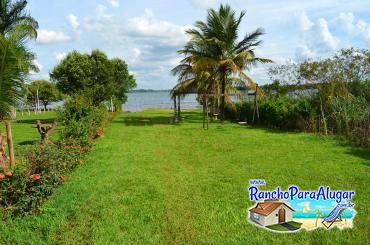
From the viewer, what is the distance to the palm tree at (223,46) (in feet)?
59.5

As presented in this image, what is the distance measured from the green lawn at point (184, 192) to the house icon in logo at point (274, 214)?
206mm

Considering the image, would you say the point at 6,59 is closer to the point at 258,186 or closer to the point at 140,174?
the point at 140,174

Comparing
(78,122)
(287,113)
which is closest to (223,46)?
(287,113)

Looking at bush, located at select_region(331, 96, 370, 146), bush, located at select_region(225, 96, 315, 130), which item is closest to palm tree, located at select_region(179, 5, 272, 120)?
bush, located at select_region(225, 96, 315, 130)

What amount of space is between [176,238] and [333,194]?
9.45 feet

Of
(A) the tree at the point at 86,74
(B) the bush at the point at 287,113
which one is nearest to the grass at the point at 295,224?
(B) the bush at the point at 287,113

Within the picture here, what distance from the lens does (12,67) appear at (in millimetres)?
5297

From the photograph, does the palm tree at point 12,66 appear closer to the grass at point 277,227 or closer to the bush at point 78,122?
the bush at point 78,122

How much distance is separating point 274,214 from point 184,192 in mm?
1823

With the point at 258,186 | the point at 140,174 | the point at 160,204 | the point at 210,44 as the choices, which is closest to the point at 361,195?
the point at 258,186

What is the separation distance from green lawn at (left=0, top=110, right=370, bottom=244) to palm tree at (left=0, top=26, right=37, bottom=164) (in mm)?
1759

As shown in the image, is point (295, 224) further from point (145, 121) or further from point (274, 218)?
point (145, 121)

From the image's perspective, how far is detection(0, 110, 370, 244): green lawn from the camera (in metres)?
A: 4.12

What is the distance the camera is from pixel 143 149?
10219 millimetres
